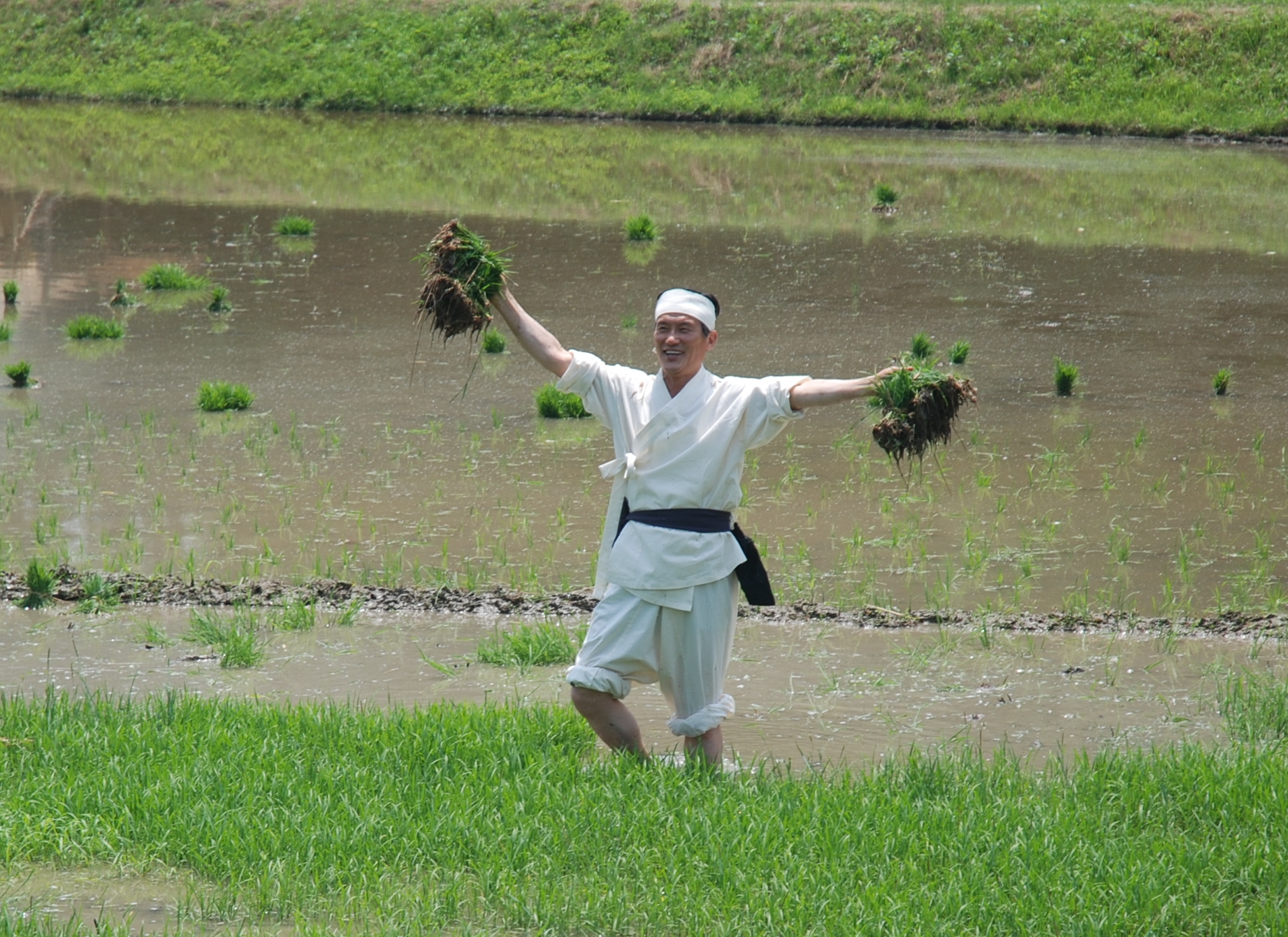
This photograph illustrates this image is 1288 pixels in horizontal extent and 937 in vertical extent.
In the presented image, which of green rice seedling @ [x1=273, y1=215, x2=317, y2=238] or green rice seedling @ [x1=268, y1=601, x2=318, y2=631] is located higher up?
green rice seedling @ [x1=273, y1=215, x2=317, y2=238]

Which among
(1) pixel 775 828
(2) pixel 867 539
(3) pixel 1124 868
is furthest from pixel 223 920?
(2) pixel 867 539

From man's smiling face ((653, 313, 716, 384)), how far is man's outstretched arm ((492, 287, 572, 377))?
34 centimetres

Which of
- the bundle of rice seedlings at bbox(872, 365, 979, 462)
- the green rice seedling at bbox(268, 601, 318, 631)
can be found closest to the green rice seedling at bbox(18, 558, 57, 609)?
the green rice seedling at bbox(268, 601, 318, 631)

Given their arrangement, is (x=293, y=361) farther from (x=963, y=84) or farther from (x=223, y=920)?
(x=963, y=84)

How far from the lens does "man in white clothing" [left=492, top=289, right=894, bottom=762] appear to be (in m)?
4.62

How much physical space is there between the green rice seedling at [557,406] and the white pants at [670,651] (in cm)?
523

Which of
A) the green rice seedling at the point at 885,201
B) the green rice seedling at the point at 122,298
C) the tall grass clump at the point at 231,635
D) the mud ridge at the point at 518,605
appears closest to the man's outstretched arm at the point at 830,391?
the mud ridge at the point at 518,605

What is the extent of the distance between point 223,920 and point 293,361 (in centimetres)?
808

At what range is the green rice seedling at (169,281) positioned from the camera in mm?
14328

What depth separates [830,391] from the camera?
4.59m

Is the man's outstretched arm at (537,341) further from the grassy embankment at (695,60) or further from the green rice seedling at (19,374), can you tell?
the grassy embankment at (695,60)

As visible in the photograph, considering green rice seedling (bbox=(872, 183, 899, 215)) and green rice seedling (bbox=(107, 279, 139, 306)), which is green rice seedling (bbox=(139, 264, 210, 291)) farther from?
green rice seedling (bbox=(872, 183, 899, 215))

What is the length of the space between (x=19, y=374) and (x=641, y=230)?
753 cm

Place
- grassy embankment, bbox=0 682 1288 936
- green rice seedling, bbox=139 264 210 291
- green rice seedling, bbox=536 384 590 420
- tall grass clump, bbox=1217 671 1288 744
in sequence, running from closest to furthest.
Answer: grassy embankment, bbox=0 682 1288 936
tall grass clump, bbox=1217 671 1288 744
green rice seedling, bbox=536 384 590 420
green rice seedling, bbox=139 264 210 291
